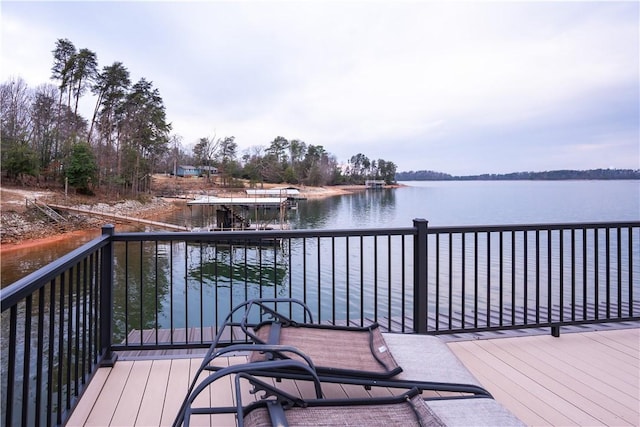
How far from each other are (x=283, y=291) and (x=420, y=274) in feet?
38.5

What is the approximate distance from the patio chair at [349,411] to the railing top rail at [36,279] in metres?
0.62

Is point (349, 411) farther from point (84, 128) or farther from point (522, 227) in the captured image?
point (84, 128)

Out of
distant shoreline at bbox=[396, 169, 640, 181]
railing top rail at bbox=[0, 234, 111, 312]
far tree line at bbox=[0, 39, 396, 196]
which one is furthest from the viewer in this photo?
far tree line at bbox=[0, 39, 396, 196]

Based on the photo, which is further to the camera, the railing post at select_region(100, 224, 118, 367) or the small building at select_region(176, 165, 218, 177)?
the small building at select_region(176, 165, 218, 177)

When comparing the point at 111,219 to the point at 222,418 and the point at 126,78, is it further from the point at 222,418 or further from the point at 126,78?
the point at 222,418

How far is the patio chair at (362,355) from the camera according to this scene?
164cm

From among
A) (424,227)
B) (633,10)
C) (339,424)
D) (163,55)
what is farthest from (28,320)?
(163,55)

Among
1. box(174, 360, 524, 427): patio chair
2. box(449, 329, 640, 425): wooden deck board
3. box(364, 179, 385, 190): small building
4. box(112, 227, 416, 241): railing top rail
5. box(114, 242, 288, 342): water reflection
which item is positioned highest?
box(364, 179, 385, 190): small building

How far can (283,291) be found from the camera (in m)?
14.2

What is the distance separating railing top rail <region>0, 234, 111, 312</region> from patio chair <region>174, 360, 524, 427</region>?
0.62 metres

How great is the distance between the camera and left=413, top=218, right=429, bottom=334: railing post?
9.19 feet

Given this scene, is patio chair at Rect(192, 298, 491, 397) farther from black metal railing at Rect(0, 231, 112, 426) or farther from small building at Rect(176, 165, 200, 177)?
small building at Rect(176, 165, 200, 177)

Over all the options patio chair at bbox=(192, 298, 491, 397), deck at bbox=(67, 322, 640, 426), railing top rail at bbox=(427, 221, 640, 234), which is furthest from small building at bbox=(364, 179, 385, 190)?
patio chair at bbox=(192, 298, 491, 397)

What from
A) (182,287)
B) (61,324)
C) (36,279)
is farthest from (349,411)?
(182,287)
